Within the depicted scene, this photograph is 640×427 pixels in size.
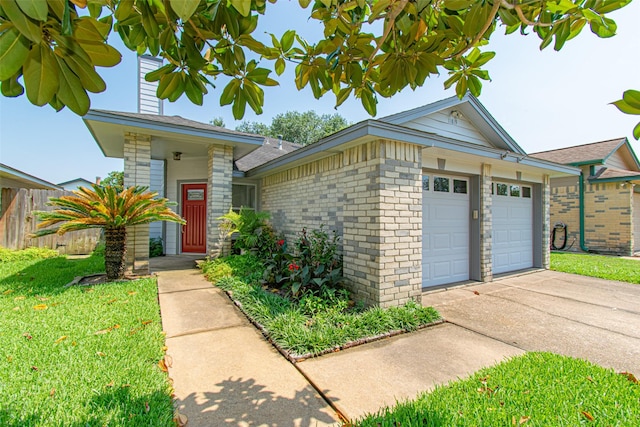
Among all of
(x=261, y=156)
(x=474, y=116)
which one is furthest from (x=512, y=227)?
(x=261, y=156)

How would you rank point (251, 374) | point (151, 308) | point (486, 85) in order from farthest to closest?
point (151, 308) → point (251, 374) → point (486, 85)

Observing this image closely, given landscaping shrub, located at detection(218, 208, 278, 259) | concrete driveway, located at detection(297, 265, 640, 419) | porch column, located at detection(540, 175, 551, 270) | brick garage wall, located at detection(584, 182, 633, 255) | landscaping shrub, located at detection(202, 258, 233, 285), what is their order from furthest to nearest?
brick garage wall, located at detection(584, 182, 633, 255) < porch column, located at detection(540, 175, 551, 270) < landscaping shrub, located at detection(218, 208, 278, 259) < landscaping shrub, located at detection(202, 258, 233, 285) < concrete driveway, located at detection(297, 265, 640, 419)

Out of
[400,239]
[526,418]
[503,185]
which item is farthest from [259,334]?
[503,185]

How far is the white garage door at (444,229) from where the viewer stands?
5.82 metres

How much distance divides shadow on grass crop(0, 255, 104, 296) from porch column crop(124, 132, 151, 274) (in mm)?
1030

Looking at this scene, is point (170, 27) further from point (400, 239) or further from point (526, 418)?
point (400, 239)

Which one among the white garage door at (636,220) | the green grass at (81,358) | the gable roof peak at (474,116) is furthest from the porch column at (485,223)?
the white garage door at (636,220)

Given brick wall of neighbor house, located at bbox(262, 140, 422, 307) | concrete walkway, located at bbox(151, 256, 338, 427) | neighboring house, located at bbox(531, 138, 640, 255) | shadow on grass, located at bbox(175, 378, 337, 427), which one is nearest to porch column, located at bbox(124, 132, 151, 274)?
concrete walkway, located at bbox(151, 256, 338, 427)

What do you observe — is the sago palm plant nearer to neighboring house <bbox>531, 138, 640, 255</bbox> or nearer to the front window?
the front window

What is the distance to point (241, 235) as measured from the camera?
23.6 ft

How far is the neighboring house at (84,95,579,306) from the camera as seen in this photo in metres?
4.35

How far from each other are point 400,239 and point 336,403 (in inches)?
102

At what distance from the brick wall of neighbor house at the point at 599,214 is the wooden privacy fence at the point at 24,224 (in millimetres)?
18413

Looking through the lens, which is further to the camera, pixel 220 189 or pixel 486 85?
pixel 220 189
